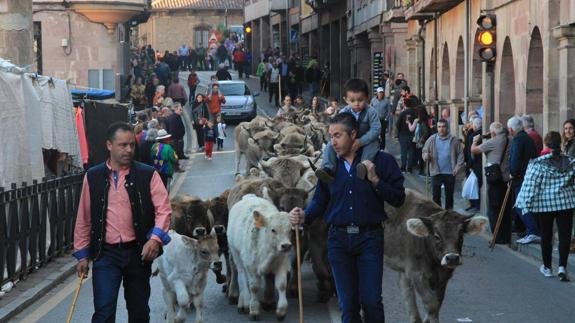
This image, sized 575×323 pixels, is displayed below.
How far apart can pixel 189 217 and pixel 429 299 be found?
10.1ft

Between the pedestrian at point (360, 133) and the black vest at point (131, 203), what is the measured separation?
1.30 meters

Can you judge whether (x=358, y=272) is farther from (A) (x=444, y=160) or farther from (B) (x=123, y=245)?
(A) (x=444, y=160)

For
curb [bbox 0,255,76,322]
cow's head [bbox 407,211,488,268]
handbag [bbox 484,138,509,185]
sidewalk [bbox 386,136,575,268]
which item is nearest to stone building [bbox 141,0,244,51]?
sidewalk [bbox 386,136,575,268]

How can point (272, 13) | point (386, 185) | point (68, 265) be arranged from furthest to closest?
point (272, 13) → point (68, 265) → point (386, 185)

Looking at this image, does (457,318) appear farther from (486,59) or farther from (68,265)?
(486,59)

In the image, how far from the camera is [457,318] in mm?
12359

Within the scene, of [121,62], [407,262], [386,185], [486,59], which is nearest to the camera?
[386,185]

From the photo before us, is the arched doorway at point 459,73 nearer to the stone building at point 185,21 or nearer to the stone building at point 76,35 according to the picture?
the stone building at point 76,35

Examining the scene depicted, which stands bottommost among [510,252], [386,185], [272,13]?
[510,252]

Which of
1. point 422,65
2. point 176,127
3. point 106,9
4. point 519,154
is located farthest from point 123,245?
point 106,9

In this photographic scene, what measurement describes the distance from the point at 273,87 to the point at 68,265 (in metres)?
41.6

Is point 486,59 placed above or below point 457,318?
above

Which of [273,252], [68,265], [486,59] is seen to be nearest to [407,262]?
[273,252]

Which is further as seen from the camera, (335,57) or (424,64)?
(335,57)
